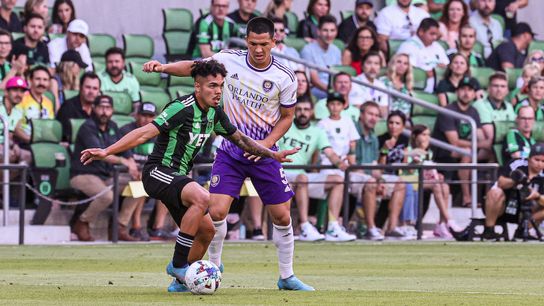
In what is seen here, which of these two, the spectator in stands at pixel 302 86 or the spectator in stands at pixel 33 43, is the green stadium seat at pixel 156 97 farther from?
the spectator in stands at pixel 302 86

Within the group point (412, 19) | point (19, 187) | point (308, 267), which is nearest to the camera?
point (308, 267)

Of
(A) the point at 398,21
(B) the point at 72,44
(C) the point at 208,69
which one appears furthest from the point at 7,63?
(C) the point at 208,69

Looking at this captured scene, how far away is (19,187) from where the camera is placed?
20.0 meters

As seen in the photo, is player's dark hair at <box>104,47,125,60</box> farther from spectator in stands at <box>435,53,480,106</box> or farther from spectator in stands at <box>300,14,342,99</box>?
spectator in stands at <box>435,53,480,106</box>

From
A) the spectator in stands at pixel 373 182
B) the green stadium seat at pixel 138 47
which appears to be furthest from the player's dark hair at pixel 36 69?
the spectator in stands at pixel 373 182

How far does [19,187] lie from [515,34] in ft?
39.4

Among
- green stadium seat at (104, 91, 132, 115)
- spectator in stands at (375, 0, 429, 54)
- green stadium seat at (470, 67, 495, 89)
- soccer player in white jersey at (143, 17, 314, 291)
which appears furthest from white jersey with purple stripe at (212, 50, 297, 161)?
green stadium seat at (470, 67, 495, 89)

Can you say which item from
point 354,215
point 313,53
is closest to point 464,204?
point 354,215

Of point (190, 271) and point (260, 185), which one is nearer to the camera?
point (190, 271)

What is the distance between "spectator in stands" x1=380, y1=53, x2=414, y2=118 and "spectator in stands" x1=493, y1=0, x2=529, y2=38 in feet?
15.2

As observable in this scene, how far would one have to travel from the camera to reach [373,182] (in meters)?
21.6

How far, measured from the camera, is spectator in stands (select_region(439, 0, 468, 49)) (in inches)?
1059

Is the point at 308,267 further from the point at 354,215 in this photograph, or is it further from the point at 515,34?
the point at 515,34

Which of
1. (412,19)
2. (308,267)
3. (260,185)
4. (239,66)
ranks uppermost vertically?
(412,19)
